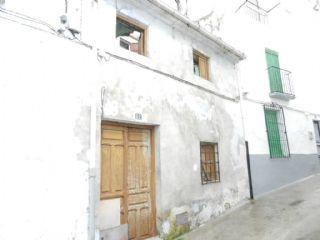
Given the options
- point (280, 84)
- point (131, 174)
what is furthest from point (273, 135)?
point (131, 174)

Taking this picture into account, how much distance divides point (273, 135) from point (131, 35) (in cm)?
622

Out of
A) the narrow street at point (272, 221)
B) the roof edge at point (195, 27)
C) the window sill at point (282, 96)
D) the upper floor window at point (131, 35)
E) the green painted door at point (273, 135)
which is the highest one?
the roof edge at point (195, 27)

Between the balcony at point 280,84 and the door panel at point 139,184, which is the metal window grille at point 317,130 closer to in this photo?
the balcony at point 280,84

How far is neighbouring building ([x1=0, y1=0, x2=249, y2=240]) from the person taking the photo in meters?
3.76

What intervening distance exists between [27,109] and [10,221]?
145 cm

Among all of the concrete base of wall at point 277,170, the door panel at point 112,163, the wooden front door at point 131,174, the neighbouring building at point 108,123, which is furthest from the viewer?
the concrete base of wall at point 277,170

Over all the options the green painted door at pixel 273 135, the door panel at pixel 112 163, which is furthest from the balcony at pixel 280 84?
the door panel at pixel 112 163

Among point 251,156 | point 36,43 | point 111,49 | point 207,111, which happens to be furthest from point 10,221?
point 251,156

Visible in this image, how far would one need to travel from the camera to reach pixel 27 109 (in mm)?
3842

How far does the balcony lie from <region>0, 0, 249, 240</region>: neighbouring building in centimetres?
323

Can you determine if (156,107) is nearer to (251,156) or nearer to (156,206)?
(156,206)

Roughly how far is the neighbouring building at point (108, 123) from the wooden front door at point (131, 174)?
0.06ft

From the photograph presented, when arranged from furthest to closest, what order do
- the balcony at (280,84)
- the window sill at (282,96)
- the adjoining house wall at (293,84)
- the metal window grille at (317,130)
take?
the metal window grille at (317,130)
the balcony at (280,84)
the window sill at (282,96)
the adjoining house wall at (293,84)

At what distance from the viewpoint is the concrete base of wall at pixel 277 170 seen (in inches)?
333
